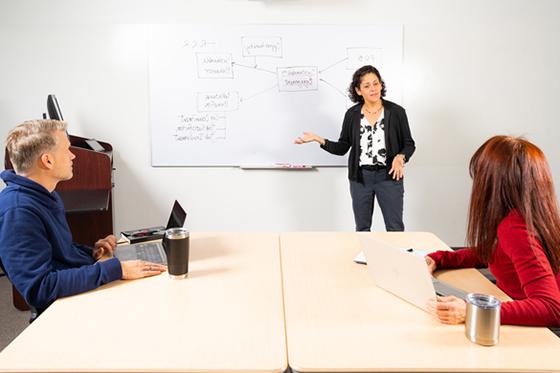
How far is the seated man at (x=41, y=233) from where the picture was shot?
1.40 metres

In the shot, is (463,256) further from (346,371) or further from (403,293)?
(346,371)

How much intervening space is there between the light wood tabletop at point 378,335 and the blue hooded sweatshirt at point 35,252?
57cm

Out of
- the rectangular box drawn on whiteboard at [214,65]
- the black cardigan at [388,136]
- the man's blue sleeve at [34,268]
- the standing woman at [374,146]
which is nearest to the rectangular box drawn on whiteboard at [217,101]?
the rectangular box drawn on whiteboard at [214,65]

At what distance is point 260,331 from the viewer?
3.93ft

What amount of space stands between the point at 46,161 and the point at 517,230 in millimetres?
1405

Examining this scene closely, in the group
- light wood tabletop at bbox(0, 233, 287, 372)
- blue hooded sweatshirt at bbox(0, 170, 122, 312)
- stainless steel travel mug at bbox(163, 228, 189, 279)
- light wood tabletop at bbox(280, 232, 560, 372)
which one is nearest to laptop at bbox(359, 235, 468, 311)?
light wood tabletop at bbox(280, 232, 560, 372)

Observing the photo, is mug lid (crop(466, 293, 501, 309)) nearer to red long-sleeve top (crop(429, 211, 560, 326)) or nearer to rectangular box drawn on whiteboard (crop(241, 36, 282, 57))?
red long-sleeve top (crop(429, 211, 560, 326))

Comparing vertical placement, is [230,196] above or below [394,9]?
below

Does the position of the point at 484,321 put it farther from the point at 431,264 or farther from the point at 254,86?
the point at 254,86

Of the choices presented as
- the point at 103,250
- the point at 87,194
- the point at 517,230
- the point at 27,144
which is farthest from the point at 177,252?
the point at 87,194

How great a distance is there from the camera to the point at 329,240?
79.9 inches

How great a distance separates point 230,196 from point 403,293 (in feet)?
8.44

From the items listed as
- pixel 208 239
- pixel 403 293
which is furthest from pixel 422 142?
pixel 403 293

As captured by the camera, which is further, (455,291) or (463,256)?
(463,256)
